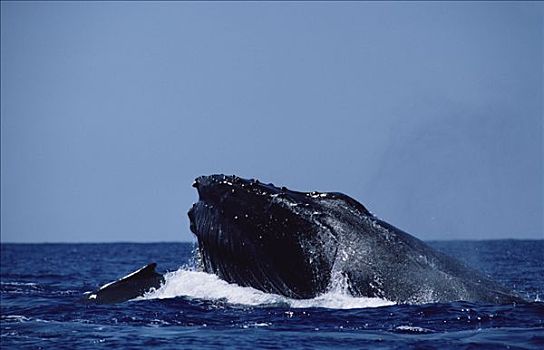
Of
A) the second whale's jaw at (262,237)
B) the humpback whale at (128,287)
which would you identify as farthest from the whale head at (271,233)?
the humpback whale at (128,287)

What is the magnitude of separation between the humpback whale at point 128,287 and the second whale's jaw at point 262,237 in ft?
5.08

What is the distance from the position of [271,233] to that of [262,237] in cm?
14

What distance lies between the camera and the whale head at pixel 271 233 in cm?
1202

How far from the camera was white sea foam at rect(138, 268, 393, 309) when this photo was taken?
454 inches

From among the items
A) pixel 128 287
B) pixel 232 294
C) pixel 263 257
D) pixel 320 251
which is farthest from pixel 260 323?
pixel 128 287

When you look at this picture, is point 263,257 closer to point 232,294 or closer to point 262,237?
point 262,237

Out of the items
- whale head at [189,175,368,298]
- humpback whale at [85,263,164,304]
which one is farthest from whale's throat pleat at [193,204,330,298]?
humpback whale at [85,263,164,304]

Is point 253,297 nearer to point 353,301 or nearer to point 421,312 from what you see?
point 353,301

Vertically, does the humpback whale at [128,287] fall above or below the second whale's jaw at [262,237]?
below

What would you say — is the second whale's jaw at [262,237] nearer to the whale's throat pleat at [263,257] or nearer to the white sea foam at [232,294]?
the whale's throat pleat at [263,257]

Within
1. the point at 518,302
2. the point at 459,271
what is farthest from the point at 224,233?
the point at 518,302

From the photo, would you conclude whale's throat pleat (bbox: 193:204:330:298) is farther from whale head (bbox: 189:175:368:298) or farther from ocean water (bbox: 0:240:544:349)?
ocean water (bbox: 0:240:544:349)

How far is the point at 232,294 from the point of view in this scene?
12648mm

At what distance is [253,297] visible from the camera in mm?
12266
